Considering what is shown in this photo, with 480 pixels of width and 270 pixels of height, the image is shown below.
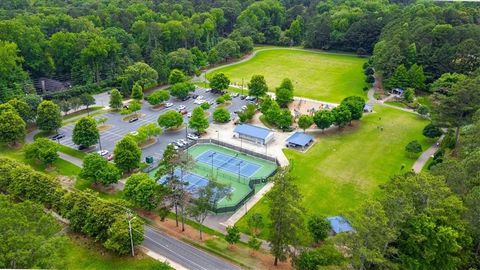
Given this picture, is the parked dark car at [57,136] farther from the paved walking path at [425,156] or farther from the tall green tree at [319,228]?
the paved walking path at [425,156]

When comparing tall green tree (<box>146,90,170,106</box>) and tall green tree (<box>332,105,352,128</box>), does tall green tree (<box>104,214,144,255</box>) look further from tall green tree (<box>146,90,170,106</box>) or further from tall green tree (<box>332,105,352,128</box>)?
tall green tree (<box>146,90,170,106</box>)

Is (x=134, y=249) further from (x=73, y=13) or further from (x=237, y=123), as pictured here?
(x=73, y=13)

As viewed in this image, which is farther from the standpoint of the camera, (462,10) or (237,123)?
(462,10)

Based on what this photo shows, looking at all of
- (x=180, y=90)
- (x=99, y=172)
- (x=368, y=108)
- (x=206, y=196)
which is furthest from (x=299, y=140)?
(x=99, y=172)

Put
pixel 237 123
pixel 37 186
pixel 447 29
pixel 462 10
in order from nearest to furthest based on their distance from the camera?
1. pixel 37 186
2. pixel 237 123
3. pixel 447 29
4. pixel 462 10

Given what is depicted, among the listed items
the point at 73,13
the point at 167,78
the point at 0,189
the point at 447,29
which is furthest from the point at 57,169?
the point at 447,29

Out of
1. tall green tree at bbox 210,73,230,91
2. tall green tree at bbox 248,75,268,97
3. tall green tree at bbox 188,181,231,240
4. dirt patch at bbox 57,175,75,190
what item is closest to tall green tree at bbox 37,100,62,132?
dirt patch at bbox 57,175,75,190
